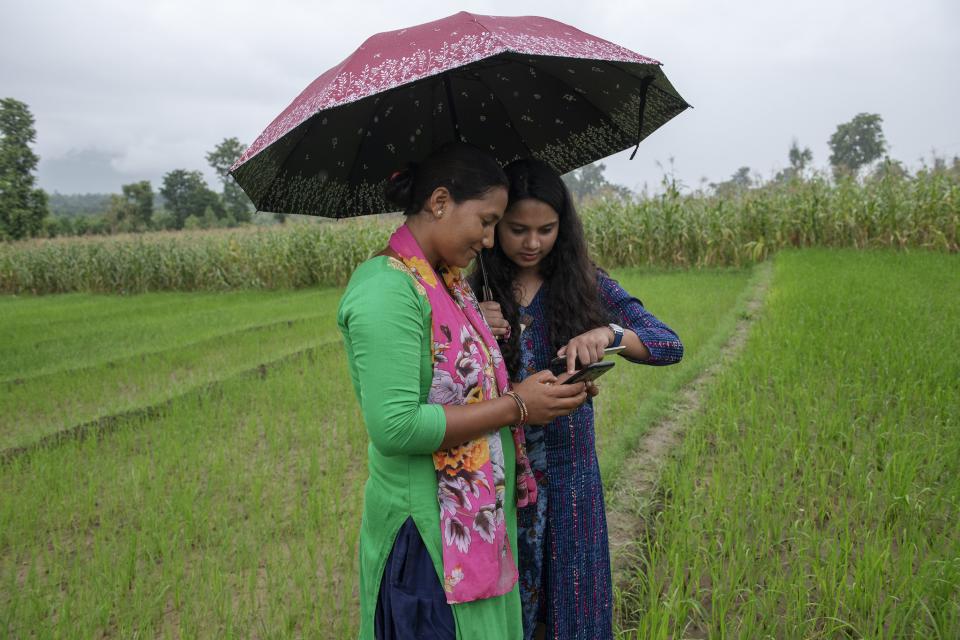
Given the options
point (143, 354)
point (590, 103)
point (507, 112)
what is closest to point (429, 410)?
point (507, 112)

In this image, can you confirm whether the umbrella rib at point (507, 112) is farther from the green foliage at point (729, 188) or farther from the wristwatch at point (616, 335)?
the green foliage at point (729, 188)

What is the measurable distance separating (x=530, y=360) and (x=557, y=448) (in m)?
0.24

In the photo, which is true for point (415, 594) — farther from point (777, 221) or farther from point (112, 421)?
point (777, 221)

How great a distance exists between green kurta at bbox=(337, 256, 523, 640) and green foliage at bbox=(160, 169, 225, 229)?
139ft

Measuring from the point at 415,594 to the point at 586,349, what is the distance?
647mm

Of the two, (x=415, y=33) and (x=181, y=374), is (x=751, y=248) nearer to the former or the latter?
(x=181, y=374)

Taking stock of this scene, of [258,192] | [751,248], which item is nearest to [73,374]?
[258,192]

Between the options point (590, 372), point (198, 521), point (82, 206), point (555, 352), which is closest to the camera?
point (590, 372)

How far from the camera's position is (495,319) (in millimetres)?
1513

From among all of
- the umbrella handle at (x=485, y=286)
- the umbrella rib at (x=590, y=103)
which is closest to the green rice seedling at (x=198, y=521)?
the umbrella handle at (x=485, y=286)

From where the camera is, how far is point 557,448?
5.24 ft

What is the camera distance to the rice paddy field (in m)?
2.01

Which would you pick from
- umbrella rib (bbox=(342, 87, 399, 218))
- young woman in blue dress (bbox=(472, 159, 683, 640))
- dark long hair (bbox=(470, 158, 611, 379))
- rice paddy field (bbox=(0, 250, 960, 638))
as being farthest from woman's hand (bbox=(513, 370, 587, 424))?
rice paddy field (bbox=(0, 250, 960, 638))

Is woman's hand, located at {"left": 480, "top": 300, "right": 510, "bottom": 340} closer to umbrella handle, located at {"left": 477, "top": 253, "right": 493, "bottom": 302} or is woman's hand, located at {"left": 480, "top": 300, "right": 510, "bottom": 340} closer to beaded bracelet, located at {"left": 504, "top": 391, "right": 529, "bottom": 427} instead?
umbrella handle, located at {"left": 477, "top": 253, "right": 493, "bottom": 302}
